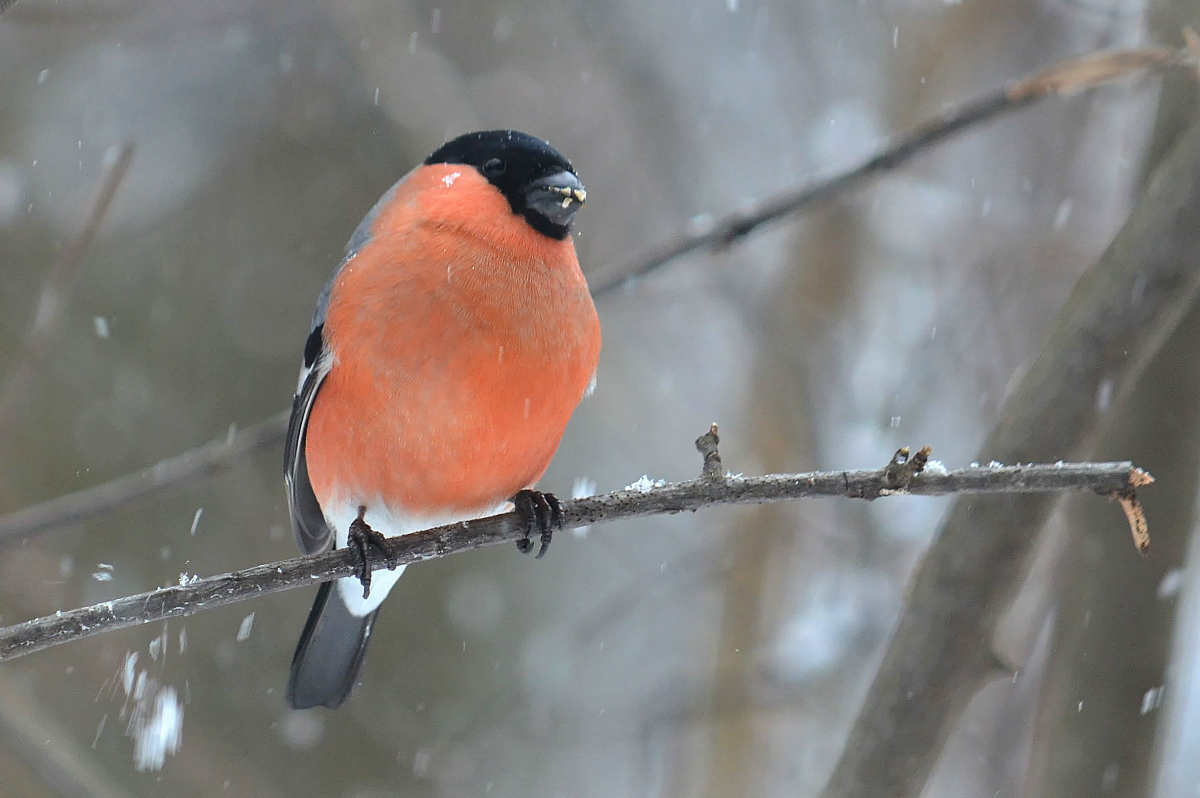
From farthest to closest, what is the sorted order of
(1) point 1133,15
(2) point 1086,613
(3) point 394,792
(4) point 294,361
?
(4) point 294,361 < (3) point 394,792 < (1) point 1133,15 < (2) point 1086,613

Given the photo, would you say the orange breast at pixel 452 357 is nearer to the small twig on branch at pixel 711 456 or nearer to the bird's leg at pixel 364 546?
the bird's leg at pixel 364 546

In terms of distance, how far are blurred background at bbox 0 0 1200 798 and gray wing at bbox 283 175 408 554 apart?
1.03 meters

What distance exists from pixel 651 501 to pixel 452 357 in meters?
0.74

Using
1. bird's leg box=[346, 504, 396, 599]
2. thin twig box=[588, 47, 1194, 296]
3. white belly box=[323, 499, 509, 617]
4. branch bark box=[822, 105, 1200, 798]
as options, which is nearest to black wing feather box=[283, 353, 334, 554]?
white belly box=[323, 499, 509, 617]

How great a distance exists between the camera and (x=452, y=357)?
2.67m

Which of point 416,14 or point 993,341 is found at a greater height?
point 416,14

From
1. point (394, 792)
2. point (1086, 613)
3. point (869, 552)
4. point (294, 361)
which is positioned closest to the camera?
point (1086, 613)

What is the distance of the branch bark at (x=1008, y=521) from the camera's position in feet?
7.53

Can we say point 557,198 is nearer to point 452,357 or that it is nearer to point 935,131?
point 452,357

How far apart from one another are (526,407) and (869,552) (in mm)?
2092

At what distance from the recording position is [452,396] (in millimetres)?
2691

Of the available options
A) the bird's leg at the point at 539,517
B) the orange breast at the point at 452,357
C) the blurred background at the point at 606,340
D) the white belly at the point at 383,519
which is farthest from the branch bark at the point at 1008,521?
the blurred background at the point at 606,340

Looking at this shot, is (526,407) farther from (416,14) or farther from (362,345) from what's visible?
(416,14)

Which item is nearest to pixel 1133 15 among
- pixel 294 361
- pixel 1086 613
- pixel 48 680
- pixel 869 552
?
pixel 869 552
